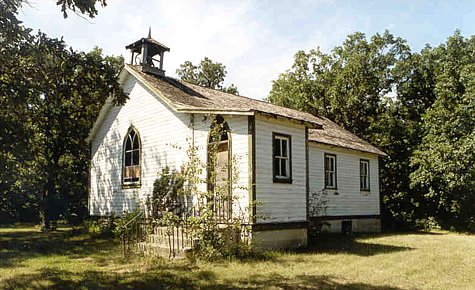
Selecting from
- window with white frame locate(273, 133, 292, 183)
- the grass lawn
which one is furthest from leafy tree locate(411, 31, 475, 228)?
window with white frame locate(273, 133, 292, 183)

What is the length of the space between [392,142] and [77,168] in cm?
2124

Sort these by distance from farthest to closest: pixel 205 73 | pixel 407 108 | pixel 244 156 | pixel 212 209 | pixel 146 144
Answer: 1. pixel 205 73
2. pixel 407 108
3. pixel 146 144
4. pixel 244 156
5. pixel 212 209

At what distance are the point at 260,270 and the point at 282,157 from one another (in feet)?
15.8

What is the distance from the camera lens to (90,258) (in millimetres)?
12469

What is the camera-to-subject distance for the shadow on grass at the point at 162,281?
8461 millimetres

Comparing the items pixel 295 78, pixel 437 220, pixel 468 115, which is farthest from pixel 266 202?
pixel 295 78

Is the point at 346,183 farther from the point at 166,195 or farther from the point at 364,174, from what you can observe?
the point at 166,195

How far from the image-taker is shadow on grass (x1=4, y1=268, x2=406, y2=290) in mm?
A: 8461

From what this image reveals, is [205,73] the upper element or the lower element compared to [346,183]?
upper

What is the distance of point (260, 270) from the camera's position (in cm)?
997

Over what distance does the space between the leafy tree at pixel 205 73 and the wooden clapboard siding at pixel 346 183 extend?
23.2 meters

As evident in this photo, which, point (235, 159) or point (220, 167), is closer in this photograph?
point (235, 159)

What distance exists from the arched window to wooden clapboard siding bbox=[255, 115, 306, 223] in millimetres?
6492

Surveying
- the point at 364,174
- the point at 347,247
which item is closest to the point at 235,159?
the point at 347,247
